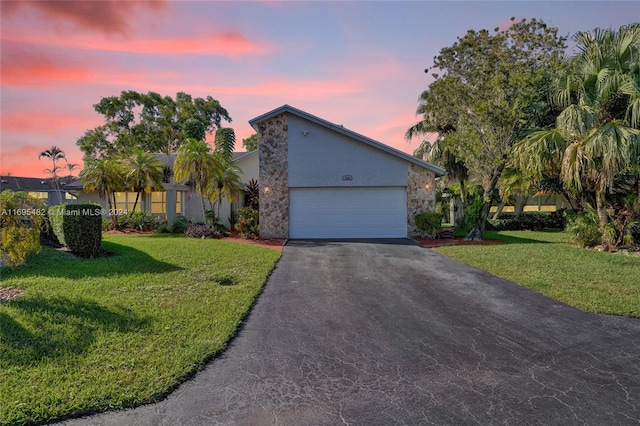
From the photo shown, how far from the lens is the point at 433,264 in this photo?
9.89 meters

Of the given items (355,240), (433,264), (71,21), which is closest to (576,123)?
(433,264)

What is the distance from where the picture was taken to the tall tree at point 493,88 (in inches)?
513

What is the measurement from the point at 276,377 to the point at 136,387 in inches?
54.5

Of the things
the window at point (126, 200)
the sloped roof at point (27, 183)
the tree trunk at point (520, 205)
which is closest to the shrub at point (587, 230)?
the tree trunk at point (520, 205)

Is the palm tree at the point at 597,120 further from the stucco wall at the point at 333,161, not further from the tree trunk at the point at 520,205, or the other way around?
the tree trunk at the point at 520,205

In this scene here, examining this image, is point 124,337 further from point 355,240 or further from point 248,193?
point 248,193

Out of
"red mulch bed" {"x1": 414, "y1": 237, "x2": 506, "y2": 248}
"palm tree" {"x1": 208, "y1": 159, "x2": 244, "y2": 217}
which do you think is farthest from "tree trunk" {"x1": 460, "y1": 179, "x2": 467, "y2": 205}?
"palm tree" {"x1": 208, "y1": 159, "x2": 244, "y2": 217}

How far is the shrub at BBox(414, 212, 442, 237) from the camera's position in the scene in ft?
48.9

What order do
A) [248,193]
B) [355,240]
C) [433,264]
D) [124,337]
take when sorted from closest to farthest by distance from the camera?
[124,337] < [433,264] < [355,240] < [248,193]

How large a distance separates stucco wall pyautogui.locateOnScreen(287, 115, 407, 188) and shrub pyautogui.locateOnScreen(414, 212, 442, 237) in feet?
5.64

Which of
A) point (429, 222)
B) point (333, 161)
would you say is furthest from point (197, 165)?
point (429, 222)

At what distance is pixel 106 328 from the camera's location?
4691 mm

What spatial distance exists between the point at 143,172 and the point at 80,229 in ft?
32.6

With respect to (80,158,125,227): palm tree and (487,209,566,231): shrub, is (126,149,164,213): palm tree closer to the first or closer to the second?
(80,158,125,227): palm tree
